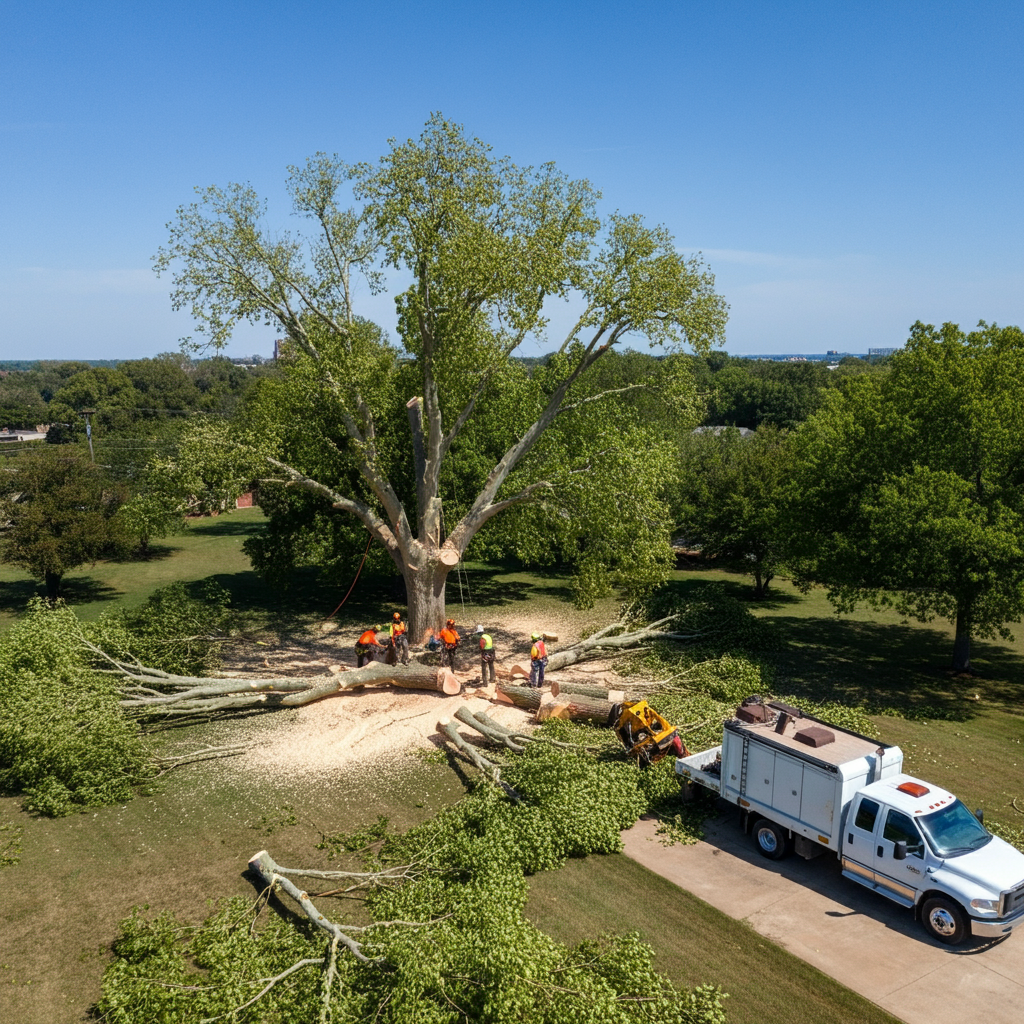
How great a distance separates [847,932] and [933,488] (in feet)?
37.4

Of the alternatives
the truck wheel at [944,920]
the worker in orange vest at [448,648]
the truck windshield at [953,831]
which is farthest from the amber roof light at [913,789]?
the worker in orange vest at [448,648]

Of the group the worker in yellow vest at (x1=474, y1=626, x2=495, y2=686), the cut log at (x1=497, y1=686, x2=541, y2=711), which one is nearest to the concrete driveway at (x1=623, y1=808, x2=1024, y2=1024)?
the cut log at (x1=497, y1=686, x2=541, y2=711)

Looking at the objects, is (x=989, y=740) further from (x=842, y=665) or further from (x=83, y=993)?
(x=83, y=993)

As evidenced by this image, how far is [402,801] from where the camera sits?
13945mm

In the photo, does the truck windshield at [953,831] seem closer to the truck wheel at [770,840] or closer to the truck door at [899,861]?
the truck door at [899,861]

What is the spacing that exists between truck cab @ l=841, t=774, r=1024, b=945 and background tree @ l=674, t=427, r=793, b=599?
16.5 m

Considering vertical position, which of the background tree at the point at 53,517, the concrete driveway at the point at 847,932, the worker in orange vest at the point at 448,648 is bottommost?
the concrete driveway at the point at 847,932

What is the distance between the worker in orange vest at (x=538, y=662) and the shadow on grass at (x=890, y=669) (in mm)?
5814

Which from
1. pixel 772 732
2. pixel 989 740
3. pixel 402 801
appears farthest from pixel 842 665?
pixel 402 801

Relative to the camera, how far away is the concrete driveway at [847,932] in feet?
30.0

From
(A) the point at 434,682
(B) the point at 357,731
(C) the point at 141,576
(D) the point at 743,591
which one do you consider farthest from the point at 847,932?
(C) the point at 141,576

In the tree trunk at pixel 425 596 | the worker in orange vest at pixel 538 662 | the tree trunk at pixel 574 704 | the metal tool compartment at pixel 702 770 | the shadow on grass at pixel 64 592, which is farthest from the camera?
the shadow on grass at pixel 64 592

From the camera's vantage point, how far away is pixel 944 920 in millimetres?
10070

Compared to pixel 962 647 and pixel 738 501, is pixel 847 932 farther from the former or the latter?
pixel 738 501
